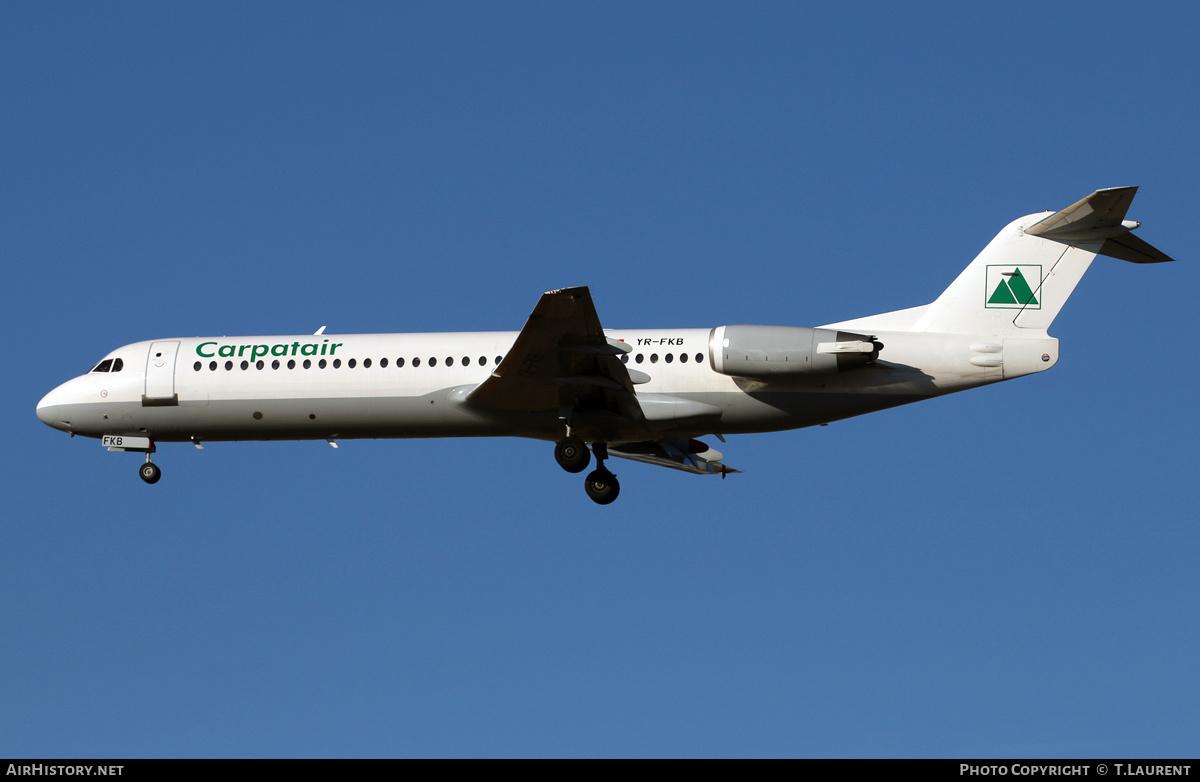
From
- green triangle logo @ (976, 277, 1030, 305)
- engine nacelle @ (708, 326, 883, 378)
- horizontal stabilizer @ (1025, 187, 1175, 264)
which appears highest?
horizontal stabilizer @ (1025, 187, 1175, 264)

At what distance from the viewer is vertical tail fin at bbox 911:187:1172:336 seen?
23.5 m

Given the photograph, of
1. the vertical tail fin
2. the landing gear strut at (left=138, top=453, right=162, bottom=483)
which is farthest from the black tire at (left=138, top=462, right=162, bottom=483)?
the vertical tail fin

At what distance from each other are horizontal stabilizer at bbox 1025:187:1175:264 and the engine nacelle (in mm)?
4001

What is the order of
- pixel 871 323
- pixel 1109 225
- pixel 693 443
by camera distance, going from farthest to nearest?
pixel 693 443, pixel 871 323, pixel 1109 225

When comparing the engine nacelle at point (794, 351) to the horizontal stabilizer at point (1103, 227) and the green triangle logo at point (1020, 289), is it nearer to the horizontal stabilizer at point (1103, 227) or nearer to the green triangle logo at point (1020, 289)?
the green triangle logo at point (1020, 289)

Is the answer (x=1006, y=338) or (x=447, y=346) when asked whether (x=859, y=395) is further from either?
(x=447, y=346)

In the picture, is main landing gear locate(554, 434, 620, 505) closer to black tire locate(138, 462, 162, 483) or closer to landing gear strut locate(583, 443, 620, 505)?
landing gear strut locate(583, 443, 620, 505)

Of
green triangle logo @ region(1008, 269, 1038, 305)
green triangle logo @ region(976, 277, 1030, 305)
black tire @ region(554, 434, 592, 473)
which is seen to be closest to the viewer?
green triangle logo @ region(1008, 269, 1038, 305)

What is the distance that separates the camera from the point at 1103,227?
2344 cm

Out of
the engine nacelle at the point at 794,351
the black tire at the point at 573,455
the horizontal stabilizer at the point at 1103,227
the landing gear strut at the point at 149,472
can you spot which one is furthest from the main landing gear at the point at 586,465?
the horizontal stabilizer at the point at 1103,227

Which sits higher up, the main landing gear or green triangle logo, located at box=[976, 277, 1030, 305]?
green triangle logo, located at box=[976, 277, 1030, 305]
